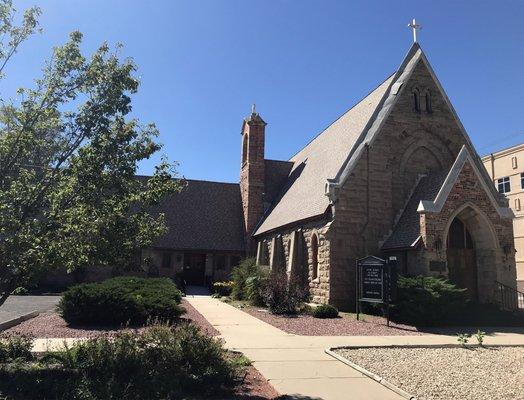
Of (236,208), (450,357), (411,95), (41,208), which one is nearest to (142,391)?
(41,208)

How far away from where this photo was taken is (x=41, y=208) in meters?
7.76

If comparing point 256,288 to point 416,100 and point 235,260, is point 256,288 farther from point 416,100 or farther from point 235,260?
point 235,260

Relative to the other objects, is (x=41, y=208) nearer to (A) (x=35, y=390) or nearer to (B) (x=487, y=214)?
(A) (x=35, y=390)

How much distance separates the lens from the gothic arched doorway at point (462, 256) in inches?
748

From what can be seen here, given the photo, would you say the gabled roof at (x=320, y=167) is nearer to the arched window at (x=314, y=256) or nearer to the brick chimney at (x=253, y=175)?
the arched window at (x=314, y=256)

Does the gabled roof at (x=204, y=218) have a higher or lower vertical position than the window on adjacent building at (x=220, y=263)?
higher

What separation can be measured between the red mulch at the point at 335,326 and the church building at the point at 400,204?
2541 mm

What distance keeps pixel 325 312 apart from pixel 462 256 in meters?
6.42

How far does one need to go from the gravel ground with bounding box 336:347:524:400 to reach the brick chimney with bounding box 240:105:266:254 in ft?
73.3

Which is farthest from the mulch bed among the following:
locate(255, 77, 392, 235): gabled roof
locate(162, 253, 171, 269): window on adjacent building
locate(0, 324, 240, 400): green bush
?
locate(162, 253, 171, 269): window on adjacent building

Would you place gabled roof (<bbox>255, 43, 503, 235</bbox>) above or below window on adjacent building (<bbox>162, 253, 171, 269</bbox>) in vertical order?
above

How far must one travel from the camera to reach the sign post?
1578cm

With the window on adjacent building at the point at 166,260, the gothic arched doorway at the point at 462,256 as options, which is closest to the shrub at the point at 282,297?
the gothic arched doorway at the point at 462,256

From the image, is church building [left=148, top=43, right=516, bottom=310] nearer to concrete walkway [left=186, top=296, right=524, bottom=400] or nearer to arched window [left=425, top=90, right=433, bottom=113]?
arched window [left=425, top=90, right=433, bottom=113]
